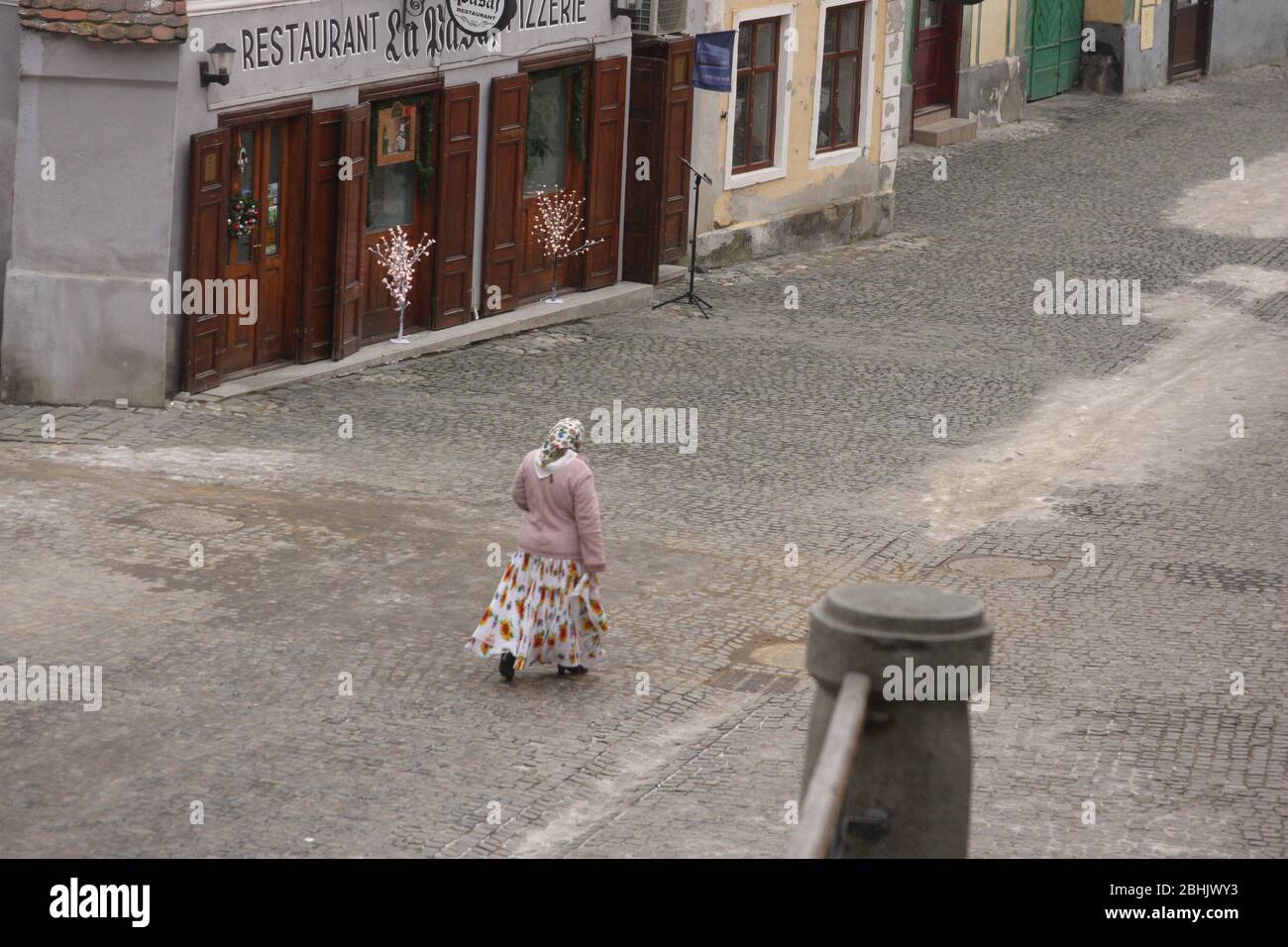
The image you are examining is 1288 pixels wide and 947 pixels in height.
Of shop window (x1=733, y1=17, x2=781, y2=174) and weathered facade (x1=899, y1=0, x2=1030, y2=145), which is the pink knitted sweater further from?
weathered facade (x1=899, y1=0, x2=1030, y2=145)

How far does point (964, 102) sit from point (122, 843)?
2369 cm

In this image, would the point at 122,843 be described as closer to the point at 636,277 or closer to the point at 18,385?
the point at 18,385

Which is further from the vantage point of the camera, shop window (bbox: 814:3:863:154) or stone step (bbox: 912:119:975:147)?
stone step (bbox: 912:119:975:147)

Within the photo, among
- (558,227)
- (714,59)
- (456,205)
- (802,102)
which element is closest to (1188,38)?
(802,102)

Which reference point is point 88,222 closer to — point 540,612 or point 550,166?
point 550,166

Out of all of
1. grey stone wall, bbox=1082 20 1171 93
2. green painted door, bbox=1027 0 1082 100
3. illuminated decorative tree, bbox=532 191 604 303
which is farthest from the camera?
grey stone wall, bbox=1082 20 1171 93

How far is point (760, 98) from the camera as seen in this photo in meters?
23.4

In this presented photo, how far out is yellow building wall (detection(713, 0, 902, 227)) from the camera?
23.0 metres

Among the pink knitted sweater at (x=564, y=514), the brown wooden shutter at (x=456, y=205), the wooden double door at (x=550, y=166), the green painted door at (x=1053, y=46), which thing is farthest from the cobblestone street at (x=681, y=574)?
the green painted door at (x=1053, y=46)

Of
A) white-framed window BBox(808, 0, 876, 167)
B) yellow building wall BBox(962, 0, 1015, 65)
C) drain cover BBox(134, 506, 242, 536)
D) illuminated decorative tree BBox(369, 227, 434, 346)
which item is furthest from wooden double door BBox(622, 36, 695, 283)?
yellow building wall BBox(962, 0, 1015, 65)

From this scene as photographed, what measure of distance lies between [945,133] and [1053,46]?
4606 mm

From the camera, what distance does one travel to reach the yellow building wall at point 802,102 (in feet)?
75.6

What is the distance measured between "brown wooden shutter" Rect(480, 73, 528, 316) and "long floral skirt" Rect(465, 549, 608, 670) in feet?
29.2

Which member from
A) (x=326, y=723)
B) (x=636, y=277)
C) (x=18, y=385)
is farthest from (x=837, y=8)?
(x=326, y=723)
